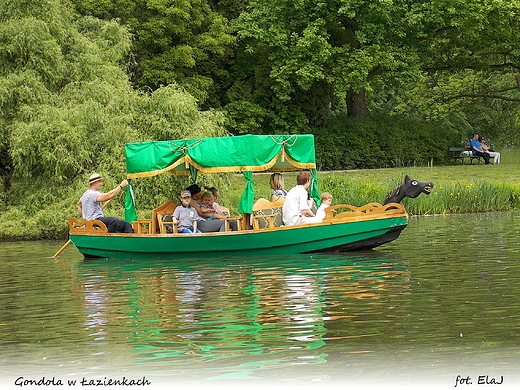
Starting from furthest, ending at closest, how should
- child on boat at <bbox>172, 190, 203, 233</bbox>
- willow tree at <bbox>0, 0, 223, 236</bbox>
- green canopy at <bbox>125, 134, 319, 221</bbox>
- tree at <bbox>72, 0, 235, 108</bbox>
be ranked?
tree at <bbox>72, 0, 235, 108</bbox>, willow tree at <bbox>0, 0, 223, 236</bbox>, child on boat at <bbox>172, 190, 203, 233</bbox>, green canopy at <bbox>125, 134, 319, 221</bbox>

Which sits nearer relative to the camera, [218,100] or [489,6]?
[489,6]

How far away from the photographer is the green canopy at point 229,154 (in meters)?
20.5

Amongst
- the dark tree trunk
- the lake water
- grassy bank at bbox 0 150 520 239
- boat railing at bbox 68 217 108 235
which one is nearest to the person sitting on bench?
the dark tree trunk

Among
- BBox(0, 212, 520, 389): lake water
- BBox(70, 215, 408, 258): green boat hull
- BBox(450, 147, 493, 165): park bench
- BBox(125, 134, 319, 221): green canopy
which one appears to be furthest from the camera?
BBox(450, 147, 493, 165): park bench

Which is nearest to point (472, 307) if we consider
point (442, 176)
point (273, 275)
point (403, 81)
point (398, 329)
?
point (398, 329)

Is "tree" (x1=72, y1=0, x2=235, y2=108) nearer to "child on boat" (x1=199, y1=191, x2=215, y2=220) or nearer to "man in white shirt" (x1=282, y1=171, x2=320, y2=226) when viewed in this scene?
"child on boat" (x1=199, y1=191, x2=215, y2=220)

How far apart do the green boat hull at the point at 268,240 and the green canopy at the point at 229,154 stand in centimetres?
82

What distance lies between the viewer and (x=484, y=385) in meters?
8.03

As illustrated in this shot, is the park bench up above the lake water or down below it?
below

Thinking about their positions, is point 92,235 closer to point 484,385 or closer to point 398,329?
point 398,329

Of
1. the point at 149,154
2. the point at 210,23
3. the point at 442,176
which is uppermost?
the point at 210,23

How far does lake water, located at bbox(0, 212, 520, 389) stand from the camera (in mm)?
8641

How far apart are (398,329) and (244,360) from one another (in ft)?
6.53

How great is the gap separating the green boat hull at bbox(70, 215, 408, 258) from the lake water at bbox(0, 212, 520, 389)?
655mm
